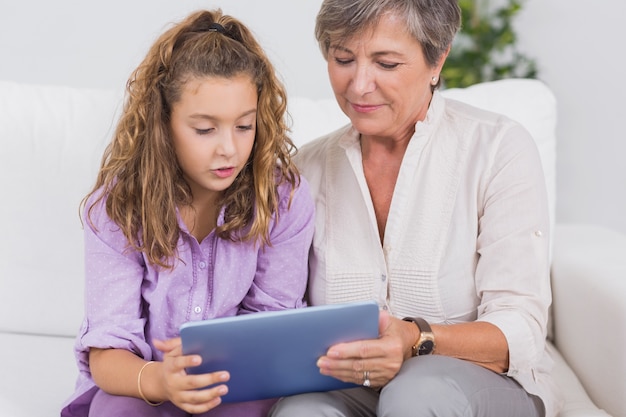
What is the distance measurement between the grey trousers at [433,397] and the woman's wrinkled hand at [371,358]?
0.03 meters

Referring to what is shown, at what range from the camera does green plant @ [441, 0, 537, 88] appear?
3.14 metres

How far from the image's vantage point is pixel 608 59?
3.15 m

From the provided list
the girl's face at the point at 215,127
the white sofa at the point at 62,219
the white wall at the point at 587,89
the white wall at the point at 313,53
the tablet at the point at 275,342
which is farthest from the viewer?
the white wall at the point at 587,89

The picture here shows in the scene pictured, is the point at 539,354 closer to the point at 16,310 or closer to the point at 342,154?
the point at 342,154

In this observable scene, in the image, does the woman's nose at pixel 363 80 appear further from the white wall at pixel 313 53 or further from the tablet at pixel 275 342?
the white wall at pixel 313 53

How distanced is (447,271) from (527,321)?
183 mm

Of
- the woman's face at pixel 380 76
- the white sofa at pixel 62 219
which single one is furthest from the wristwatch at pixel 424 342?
the white sofa at pixel 62 219

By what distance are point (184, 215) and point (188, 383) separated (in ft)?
1.32

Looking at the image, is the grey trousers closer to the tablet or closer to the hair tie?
the tablet

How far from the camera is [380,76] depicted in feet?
5.57

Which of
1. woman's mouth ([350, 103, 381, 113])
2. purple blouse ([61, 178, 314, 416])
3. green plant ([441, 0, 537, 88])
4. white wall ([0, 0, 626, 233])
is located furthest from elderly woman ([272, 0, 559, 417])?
green plant ([441, 0, 537, 88])

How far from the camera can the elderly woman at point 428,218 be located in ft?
5.29

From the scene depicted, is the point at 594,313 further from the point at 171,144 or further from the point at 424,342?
the point at 171,144

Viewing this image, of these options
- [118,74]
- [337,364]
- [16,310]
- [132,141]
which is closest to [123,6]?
[118,74]
